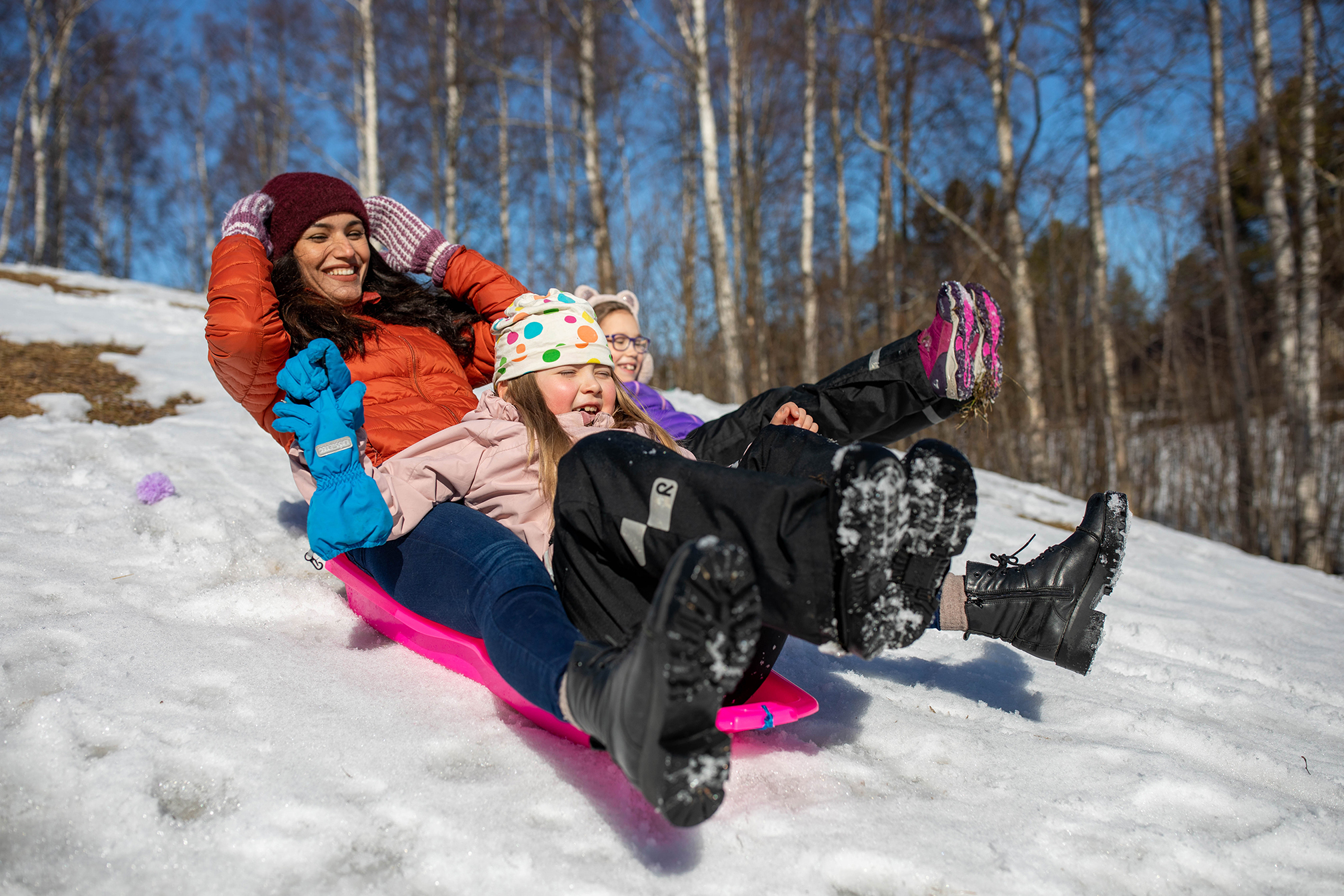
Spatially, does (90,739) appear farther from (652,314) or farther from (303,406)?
(652,314)

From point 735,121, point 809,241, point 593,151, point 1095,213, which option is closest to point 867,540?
point 1095,213

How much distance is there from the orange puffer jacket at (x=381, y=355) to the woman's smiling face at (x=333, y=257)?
0.43 feet

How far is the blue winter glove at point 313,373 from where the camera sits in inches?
56.2

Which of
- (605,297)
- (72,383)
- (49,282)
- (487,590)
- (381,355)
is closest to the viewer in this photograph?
(487,590)

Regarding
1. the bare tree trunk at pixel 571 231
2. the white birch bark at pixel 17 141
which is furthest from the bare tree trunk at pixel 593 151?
the white birch bark at pixel 17 141

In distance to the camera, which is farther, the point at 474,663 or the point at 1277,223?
the point at 1277,223

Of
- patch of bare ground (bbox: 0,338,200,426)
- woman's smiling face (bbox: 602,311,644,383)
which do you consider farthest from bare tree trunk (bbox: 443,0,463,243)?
woman's smiling face (bbox: 602,311,644,383)

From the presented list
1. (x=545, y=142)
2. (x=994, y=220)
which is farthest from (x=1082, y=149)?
(x=545, y=142)

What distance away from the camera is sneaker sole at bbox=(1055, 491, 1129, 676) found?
1.40 metres

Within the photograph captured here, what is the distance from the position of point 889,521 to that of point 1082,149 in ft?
24.9

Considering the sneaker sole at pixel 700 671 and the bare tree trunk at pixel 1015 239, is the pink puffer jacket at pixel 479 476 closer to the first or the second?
the sneaker sole at pixel 700 671

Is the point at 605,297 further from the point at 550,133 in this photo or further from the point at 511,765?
the point at 550,133

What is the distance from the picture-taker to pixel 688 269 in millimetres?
11164

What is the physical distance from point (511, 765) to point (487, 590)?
28 centimetres
